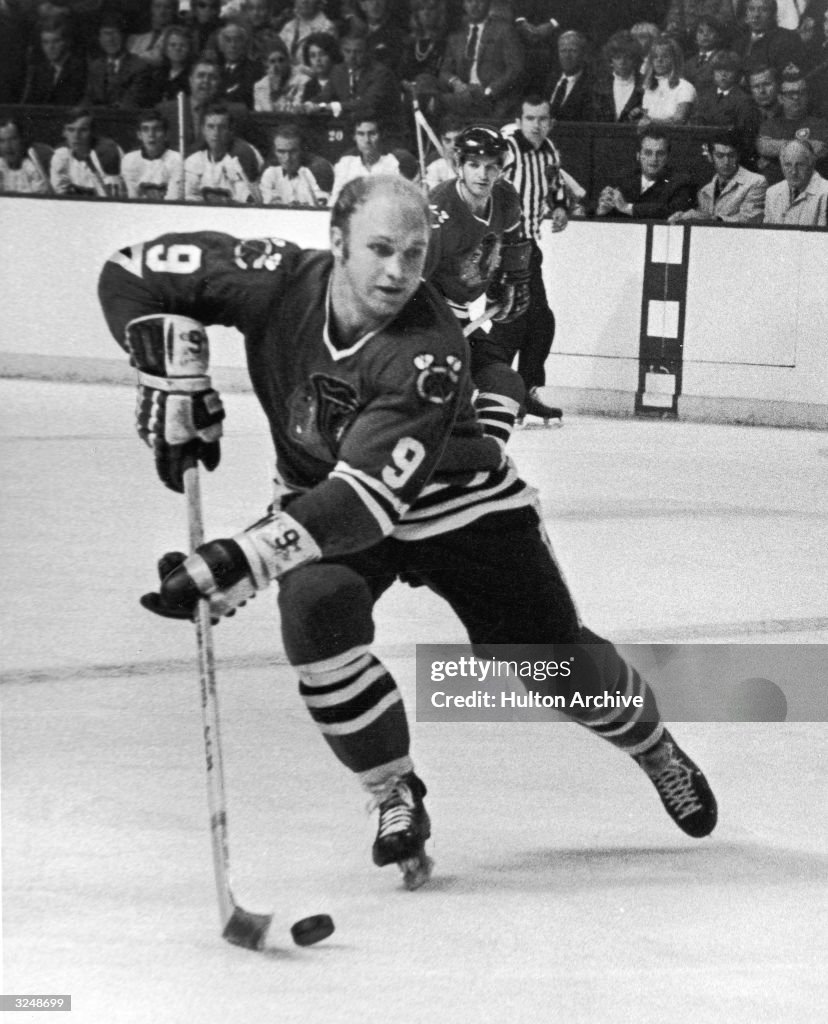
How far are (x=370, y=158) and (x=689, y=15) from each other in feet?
3.75

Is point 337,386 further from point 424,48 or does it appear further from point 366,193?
point 424,48

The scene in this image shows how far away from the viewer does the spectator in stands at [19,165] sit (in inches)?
250

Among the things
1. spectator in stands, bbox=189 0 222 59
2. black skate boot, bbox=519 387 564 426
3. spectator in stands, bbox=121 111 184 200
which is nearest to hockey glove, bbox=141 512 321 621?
black skate boot, bbox=519 387 564 426

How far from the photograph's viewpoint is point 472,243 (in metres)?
4.07

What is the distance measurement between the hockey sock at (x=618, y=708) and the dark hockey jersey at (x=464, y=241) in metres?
1.95

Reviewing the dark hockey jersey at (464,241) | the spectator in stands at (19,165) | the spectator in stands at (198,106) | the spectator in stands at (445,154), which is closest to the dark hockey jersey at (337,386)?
the dark hockey jersey at (464,241)

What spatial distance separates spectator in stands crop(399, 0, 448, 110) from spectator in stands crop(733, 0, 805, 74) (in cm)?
105

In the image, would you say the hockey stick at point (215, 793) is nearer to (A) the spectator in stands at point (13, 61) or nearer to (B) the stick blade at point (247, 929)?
(B) the stick blade at point (247, 929)

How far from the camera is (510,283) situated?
4.40 meters

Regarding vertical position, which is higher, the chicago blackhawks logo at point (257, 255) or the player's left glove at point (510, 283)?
the chicago blackhawks logo at point (257, 255)

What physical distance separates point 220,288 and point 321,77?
477 centimetres

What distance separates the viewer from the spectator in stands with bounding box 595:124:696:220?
18.8ft

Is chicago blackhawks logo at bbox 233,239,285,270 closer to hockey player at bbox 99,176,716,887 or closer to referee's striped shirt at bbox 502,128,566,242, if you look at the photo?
hockey player at bbox 99,176,716,887

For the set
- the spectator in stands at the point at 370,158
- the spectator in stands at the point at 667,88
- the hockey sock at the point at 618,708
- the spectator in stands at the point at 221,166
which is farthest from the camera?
the spectator in stands at the point at 221,166
